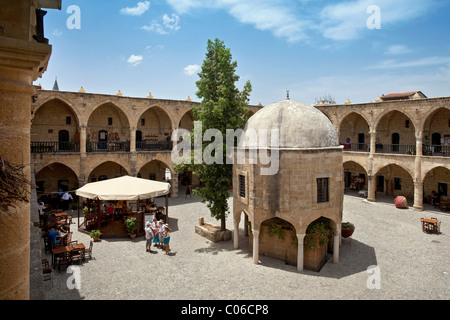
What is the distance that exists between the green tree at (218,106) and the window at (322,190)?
4.30m

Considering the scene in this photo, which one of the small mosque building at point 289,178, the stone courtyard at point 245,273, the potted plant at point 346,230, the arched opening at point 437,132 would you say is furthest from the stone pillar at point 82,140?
the arched opening at point 437,132

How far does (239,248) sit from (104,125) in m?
16.7

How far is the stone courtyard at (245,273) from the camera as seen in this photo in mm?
9242

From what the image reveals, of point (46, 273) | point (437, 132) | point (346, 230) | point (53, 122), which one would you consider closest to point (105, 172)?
point (53, 122)

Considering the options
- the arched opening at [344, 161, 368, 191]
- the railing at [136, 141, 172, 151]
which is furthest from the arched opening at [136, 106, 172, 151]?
the arched opening at [344, 161, 368, 191]

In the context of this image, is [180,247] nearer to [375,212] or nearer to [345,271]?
[345,271]

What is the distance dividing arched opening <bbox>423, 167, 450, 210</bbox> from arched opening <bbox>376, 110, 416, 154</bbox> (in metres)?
2.71

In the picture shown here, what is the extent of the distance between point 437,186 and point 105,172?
26.7m

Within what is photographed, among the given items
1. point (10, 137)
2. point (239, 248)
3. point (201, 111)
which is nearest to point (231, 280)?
point (239, 248)

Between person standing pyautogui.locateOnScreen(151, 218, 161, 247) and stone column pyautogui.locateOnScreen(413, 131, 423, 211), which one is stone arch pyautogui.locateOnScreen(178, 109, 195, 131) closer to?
person standing pyautogui.locateOnScreen(151, 218, 161, 247)

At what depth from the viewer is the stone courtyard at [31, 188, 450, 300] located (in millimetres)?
9242

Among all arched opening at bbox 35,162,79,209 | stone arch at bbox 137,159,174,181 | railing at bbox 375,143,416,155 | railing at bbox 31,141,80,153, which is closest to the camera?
railing at bbox 31,141,80,153
